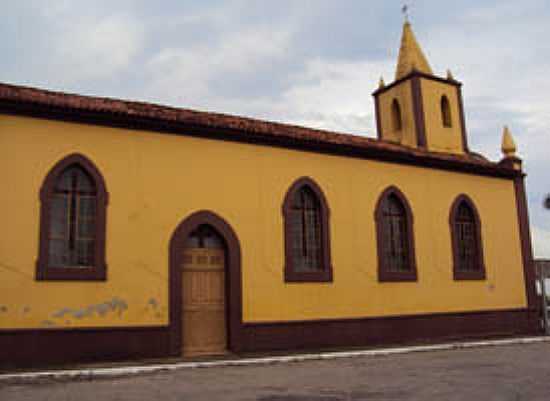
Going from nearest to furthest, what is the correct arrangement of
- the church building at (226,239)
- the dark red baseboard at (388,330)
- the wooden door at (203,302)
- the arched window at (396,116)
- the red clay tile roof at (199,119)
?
the church building at (226,239) < the red clay tile roof at (199,119) < the wooden door at (203,302) < the dark red baseboard at (388,330) < the arched window at (396,116)

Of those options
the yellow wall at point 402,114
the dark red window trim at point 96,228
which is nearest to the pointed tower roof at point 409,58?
the yellow wall at point 402,114

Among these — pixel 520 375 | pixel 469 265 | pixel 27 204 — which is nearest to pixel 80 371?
pixel 27 204

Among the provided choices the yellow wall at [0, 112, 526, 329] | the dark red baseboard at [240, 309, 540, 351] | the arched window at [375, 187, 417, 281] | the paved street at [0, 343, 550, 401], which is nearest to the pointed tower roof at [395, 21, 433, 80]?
the yellow wall at [0, 112, 526, 329]

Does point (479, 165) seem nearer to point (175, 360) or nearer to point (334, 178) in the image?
point (334, 178)

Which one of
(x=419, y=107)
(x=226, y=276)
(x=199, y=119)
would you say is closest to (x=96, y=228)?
(x=226, y=276)

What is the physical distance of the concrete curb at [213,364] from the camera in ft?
29.4

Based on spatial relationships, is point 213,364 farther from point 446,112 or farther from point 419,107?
point 446,112

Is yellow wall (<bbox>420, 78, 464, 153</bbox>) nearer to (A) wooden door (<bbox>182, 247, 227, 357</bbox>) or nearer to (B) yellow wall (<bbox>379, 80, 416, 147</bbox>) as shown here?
(B) yellow wall (<bbox>379, 80, 416, 147</bbox>)

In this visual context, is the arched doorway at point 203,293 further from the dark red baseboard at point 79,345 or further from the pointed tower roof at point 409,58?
the pointed tower roof at point 409,58

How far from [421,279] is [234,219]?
5.53 metres

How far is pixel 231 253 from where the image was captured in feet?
40.2

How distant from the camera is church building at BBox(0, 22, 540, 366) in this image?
34.6ft

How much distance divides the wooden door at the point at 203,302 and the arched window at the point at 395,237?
4247 mm

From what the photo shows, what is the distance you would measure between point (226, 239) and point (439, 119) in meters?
9.64
